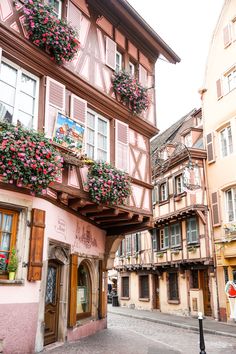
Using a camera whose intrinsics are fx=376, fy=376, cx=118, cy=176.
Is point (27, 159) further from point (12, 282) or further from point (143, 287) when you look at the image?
point (143, 287)

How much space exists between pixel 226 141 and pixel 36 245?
12779mm

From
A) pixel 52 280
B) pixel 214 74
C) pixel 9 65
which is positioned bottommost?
pixel 52 280

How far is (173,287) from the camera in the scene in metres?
A: 21.2

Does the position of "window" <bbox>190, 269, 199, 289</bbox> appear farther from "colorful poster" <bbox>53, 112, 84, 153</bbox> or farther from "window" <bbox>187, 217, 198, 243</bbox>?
"colorful poster" <bbox>53, 112, 84, 153</bbox>

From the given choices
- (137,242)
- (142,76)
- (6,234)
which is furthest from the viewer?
(137,242)

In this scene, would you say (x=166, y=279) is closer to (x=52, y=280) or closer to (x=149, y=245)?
(x=149, y=245)

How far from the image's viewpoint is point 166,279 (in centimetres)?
2183

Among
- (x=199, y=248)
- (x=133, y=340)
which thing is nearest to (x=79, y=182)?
(x=133, y=340)

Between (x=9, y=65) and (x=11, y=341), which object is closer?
(x=11, y=341)

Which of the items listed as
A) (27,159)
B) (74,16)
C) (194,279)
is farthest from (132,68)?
(194,279)

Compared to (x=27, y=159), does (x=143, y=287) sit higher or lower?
lower

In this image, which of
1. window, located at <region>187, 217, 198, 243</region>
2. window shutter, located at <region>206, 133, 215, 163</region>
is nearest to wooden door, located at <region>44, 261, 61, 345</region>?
window, located at <region>187, 217, 198, 243</region>

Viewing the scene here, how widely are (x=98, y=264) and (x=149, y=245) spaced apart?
41.4ft

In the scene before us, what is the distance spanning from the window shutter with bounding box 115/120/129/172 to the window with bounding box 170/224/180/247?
A: 10788 mm
